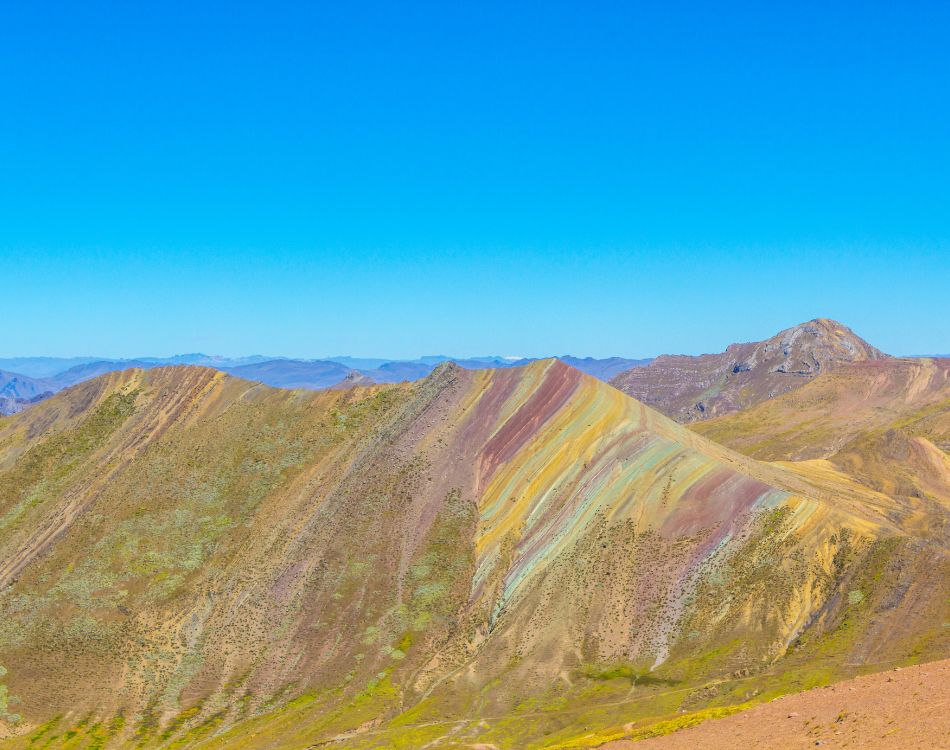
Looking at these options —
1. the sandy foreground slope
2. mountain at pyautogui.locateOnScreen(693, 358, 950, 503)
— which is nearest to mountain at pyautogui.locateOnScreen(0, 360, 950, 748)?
the sandy foreground slope

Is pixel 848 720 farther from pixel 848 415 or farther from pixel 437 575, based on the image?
pixel 848 415

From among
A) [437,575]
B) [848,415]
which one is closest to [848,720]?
[437,575]

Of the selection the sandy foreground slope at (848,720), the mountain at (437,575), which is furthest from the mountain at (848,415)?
the sandy foreground slope at (848,720)

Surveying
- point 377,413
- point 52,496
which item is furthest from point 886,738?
point 52,496

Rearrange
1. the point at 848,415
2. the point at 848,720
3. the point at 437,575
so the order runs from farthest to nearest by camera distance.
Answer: the point at 848,415
the point at 437,575
the point at 848,720

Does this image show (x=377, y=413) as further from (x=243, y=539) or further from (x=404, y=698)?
(x=404, y=698)

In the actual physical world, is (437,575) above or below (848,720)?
below

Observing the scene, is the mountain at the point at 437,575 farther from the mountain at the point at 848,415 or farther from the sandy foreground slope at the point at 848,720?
the mountain at the point at 848,415
